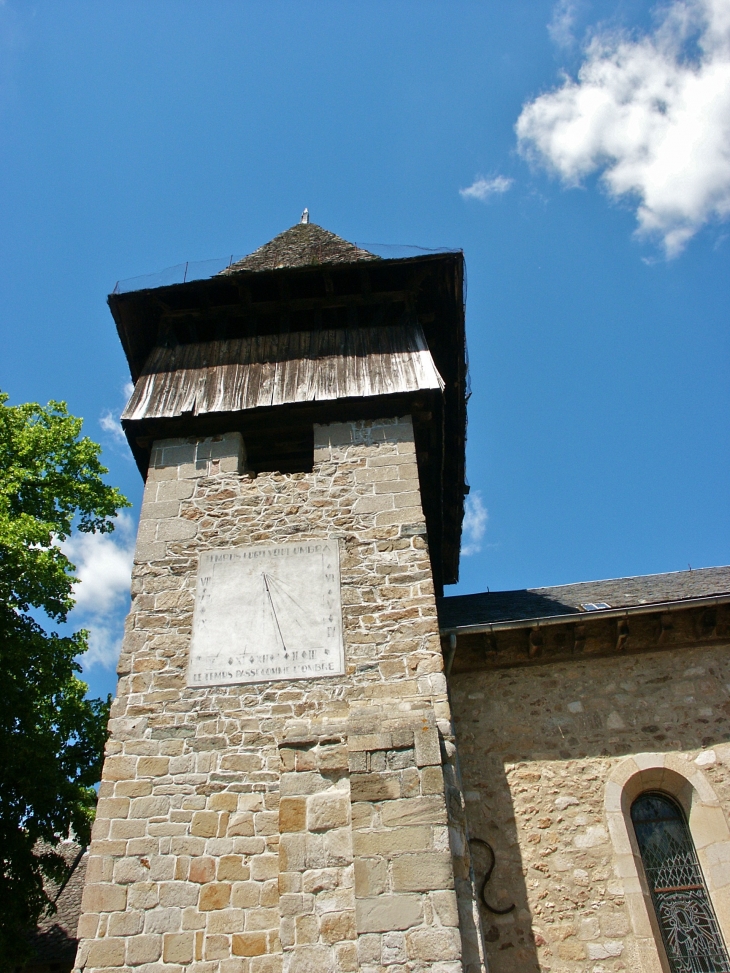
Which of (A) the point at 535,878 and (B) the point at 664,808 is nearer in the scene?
(A) the point at 535,878

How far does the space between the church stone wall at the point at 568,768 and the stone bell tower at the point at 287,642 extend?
940 mm

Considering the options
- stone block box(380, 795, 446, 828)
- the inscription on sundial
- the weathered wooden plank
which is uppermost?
the weathered wooden plank

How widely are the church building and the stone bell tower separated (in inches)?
0.9

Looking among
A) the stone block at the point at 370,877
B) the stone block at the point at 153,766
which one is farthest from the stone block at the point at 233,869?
the stone block at the point at 370,877

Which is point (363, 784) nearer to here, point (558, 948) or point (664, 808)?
point (558, 948)

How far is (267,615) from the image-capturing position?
20.8 feet

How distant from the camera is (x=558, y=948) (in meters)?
5.53

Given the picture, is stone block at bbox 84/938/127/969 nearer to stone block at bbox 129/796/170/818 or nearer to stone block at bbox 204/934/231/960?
stone block at bbox 204/934/231/960

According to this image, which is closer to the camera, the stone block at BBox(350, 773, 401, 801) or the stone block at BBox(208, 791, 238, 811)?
the stone block at BBox(350, 773, 401, 801)

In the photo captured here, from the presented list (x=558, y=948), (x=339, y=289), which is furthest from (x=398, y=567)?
(x=339, y=289)

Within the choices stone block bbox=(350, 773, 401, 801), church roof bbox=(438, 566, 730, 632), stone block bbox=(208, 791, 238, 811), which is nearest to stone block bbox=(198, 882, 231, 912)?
stone block bbox=(208, 791, 238, 811)

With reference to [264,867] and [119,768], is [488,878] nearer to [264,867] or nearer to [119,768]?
[264,867]

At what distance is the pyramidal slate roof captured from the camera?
29.5ft

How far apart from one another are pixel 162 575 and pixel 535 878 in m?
4.19
